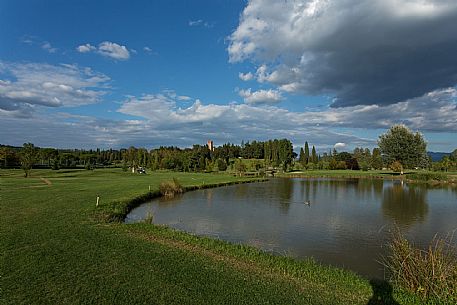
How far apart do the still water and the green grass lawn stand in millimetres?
3521

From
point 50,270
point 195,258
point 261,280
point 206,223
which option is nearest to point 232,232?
point 206,223

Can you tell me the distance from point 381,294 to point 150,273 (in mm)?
6557

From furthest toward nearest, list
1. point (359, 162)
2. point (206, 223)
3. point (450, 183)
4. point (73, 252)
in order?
1. point (359, 162)
2. point (450, 183)
3. point (206, 223)
4. point (73, 252)

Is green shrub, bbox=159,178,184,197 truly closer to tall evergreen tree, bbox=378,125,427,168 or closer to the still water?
the still water

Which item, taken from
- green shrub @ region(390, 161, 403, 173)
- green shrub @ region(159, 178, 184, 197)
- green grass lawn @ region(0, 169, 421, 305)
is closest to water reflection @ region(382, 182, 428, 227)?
green grass lawn @ region(0, 169, 421, 305)

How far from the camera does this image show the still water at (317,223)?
608 inches

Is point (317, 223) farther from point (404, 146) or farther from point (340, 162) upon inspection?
point (340, 162)

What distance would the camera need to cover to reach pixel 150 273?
9.73m

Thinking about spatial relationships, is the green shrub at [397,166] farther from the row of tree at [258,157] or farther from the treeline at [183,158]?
the treeline at [183,158]

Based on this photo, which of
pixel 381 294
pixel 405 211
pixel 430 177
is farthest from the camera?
pixel 430 177

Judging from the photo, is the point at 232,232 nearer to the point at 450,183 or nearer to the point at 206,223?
the point at 206,223

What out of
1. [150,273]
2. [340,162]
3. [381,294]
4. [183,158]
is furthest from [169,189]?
[340,162]

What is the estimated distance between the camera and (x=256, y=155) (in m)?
127

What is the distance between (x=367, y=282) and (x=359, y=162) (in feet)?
371
